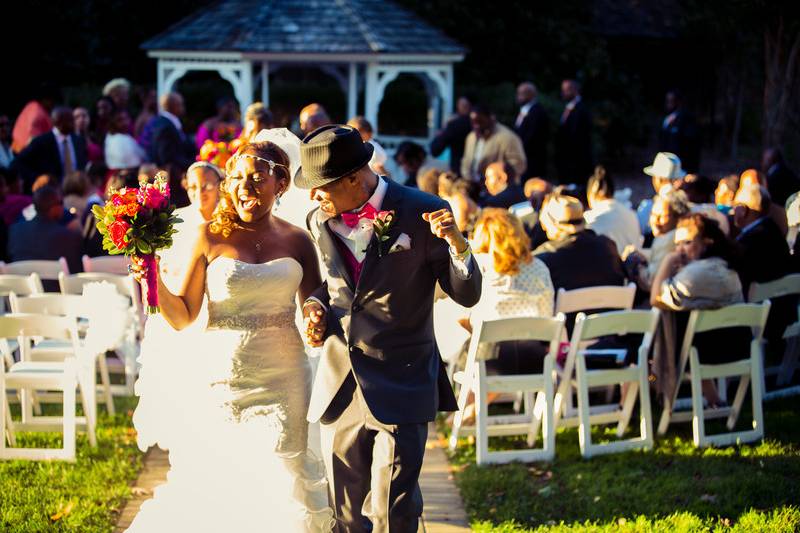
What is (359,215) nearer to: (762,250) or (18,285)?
(18,285)

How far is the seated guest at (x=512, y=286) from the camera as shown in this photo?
7.36 m

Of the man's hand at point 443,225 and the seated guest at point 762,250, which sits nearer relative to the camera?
the man's hand at point 443,225

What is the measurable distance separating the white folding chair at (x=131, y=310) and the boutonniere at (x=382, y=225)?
352cm

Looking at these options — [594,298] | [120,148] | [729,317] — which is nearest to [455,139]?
[120,148]

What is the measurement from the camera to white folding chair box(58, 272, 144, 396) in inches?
316

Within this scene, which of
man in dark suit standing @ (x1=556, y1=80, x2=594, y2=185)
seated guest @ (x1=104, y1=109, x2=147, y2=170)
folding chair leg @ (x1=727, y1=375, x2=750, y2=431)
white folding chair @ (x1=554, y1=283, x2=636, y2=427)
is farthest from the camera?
man in dark suit standing @ (x1=556, y1=80, x2=594, y2=185)

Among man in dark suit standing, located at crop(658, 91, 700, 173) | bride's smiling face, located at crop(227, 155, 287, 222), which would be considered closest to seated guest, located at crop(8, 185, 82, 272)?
bride's smiling face, located at crop(227, 155, 287, 222)

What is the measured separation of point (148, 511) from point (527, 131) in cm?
1064

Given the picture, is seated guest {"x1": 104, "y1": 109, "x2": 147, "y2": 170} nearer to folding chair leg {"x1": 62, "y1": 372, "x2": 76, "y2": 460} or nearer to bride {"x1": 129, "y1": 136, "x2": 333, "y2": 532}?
folding chair leg {"x1": 62, "y1": 372, "x2": 76, "y2": 460}

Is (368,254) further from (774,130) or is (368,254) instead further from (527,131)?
(774,130)

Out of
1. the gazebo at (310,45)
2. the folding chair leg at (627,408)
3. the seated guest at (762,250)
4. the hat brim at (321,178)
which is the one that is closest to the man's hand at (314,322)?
the hat brim at (321,178)

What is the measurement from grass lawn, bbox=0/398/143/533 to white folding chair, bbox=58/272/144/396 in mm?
701

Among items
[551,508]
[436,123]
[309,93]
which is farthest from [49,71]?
[551,508]

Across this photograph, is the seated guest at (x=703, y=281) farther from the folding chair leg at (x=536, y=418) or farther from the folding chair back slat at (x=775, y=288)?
the folding chair leg at (x=536, y=418)
